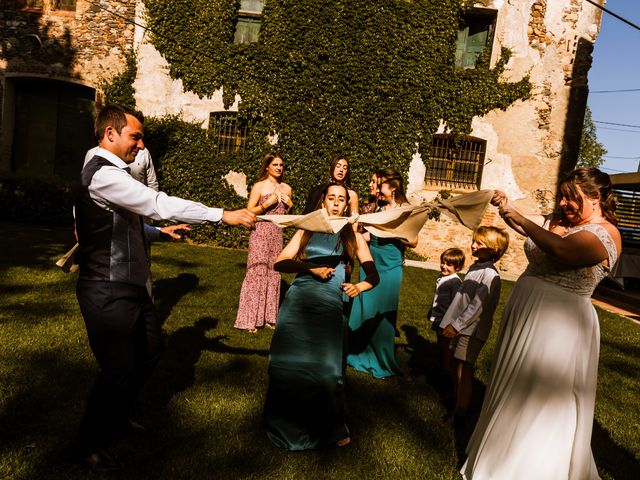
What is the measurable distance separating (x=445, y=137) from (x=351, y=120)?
286 centimetres

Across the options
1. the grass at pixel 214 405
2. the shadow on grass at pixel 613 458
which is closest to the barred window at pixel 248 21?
the grass at pixel 214 405

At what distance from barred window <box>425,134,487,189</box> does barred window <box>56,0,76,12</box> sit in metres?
11.1

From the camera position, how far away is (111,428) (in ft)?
9.27

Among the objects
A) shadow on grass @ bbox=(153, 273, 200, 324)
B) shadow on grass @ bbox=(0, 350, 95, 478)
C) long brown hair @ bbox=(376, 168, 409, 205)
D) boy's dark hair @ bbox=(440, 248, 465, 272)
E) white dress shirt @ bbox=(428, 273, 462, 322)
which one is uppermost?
long brown hair @ bbox=(376, 168, 409, 205)

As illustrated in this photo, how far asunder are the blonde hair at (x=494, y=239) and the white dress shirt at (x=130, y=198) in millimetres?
2442

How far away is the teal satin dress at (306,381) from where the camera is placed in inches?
130

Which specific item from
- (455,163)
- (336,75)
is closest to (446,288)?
(336,75)

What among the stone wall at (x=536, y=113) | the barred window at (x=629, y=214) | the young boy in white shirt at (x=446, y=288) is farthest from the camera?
the barred window at (x=629, y=214)

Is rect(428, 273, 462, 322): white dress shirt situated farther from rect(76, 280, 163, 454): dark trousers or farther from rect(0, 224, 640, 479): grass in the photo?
rect(76, 280, 163, 454): dark trousers

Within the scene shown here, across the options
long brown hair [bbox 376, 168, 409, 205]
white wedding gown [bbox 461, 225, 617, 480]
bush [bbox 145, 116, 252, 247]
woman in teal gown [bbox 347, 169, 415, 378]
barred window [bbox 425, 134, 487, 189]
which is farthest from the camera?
barred window [bbox 425, 134, 487, 189]

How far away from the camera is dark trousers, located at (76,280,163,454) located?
8.98 ft

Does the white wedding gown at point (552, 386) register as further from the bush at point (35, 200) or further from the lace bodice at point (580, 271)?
the bush at point (35, 200)

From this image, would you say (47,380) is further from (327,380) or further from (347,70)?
(347,70)

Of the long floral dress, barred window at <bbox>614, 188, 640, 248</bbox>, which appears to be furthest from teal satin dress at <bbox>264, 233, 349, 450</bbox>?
barred window at <bbox>614, 188, 640, 248</bbox>
